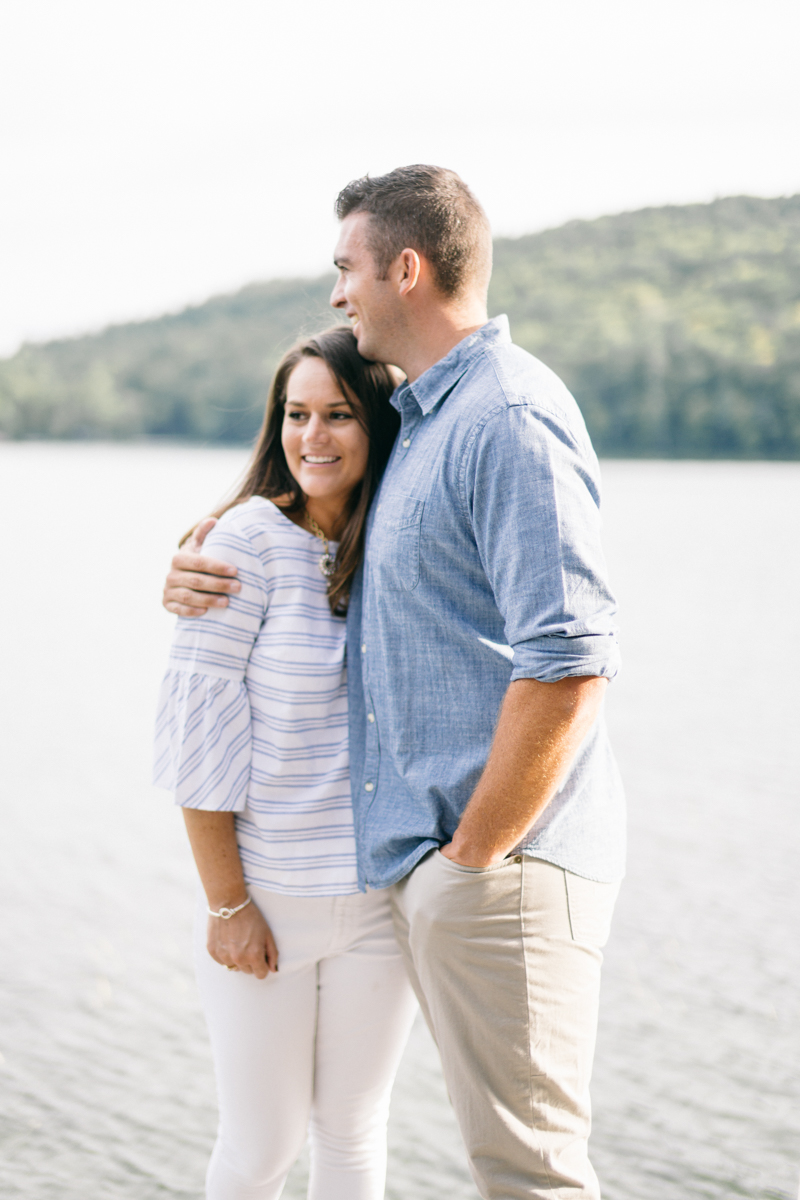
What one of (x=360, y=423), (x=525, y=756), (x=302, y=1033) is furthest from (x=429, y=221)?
(x=302, y=1033)

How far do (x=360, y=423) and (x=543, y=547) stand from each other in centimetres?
57

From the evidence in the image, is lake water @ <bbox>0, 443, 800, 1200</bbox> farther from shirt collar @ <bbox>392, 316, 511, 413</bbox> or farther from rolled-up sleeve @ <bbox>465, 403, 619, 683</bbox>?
shirt collar @ <bbox>392, 316, 511, 413</bbox>

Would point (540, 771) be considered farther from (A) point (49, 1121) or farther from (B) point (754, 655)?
(B) point (754, 655)

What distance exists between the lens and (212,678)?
150 centimetres

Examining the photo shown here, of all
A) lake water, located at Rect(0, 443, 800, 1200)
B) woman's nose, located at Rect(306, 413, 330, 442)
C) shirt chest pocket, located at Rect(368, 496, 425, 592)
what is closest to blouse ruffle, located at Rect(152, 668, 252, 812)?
shirt chest pocket, located at Rect(368, 496, 425, 592)

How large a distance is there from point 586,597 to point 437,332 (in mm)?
529

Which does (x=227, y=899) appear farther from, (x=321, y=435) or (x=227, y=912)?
(x=321, y=435)

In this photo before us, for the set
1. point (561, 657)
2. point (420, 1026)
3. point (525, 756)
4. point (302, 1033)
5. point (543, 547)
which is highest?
point (543, 547)

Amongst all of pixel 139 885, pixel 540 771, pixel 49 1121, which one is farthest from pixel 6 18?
pixel 540 771

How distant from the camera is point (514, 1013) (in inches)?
50.7

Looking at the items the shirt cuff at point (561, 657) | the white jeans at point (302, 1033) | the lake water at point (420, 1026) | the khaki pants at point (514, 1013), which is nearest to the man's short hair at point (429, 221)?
the shirt cuff at point (561, 657)

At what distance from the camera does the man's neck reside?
4.81 ft

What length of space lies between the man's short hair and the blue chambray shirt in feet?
0.37

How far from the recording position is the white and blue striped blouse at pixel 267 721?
1500mm
